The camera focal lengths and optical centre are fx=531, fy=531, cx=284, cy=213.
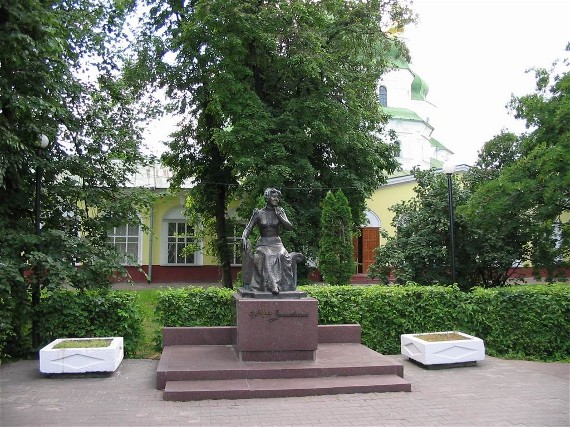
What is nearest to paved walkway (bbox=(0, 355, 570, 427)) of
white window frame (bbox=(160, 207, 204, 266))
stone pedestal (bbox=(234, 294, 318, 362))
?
stone pedestal (bbox=(234, 294, 318, 362))

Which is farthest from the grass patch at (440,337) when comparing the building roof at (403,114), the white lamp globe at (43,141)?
the building roof at (403,114)

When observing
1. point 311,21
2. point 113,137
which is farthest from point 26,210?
point 311,21

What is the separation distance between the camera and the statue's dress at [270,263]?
8.12 meters

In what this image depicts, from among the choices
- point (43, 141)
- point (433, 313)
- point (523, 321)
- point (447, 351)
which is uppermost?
point (43, 141)

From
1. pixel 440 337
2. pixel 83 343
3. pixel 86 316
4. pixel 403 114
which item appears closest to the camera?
pixel 83 343

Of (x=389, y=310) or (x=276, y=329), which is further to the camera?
(x=389, y=310)

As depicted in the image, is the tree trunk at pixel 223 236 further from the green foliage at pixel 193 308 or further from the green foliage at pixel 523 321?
the green foliage at pixel 523 321

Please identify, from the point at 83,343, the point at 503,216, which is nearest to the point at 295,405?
the point at 83,343

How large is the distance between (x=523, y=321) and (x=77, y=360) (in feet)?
25.0

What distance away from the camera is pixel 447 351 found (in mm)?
8359

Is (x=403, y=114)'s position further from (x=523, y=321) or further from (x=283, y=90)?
(x=523, y=321)

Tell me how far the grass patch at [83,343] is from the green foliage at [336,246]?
5993mm

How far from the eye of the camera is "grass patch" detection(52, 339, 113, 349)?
8008 mm

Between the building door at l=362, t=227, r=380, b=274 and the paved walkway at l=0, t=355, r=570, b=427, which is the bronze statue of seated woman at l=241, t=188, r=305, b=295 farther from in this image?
the building door at l=362, t=227, r=380, b=274
